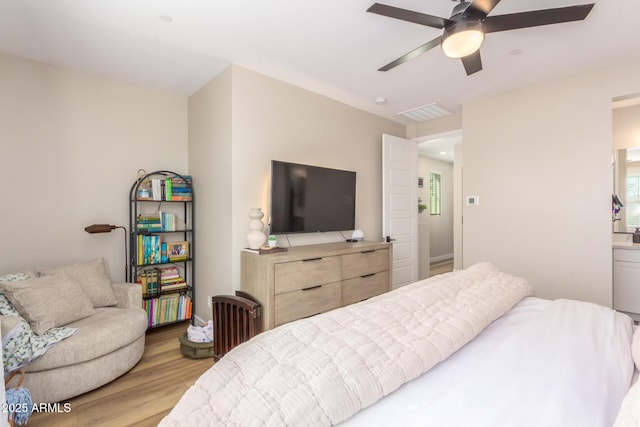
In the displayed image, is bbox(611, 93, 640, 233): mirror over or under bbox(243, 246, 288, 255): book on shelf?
over

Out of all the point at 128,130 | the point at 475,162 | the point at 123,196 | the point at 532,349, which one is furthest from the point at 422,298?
the point at 128,130

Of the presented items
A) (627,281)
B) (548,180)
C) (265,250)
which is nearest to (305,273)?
(265,250)

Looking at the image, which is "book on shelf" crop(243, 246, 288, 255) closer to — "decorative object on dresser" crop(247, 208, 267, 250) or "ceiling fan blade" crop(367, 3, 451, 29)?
"decorative object on dresser" crop(247, 208, 267, 250)

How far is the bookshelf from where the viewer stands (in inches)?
115

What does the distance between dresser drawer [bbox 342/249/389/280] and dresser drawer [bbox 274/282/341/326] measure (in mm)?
191

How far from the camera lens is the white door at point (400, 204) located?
399 cm

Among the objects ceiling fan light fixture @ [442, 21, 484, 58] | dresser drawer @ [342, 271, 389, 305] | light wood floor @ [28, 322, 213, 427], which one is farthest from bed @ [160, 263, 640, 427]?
dresser drawer @ [342, 271, 389, 305]

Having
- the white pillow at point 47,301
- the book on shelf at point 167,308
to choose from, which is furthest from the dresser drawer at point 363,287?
the white pillow at point 47,301

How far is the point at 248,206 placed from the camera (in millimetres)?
2773

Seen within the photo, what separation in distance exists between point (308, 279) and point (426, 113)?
9.34 ft

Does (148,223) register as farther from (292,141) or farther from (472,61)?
(472,61)

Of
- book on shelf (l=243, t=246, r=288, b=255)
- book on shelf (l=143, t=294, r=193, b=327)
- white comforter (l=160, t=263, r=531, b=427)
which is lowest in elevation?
book on shelf (l=143, t=294, r=193, b=327)

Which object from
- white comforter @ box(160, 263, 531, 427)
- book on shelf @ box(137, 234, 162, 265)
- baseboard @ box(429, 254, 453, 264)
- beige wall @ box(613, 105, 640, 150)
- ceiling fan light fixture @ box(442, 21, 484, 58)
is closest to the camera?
white comforter @ box(160, 263, 531, 427)

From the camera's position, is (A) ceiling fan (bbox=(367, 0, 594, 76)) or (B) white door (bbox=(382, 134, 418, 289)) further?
(B) white door (bbox=(382, 134, 418, 289))
